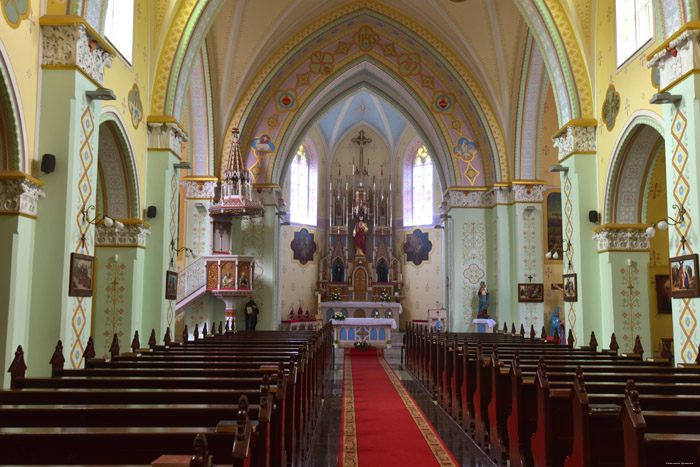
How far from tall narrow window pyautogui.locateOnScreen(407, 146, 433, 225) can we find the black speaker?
2444cm

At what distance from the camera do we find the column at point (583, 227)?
13.0 meters

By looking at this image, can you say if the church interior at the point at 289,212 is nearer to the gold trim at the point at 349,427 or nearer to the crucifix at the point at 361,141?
the gold trim at the point at 349,427

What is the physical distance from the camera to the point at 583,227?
1320cm

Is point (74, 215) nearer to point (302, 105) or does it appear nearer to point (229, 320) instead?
point (229, 320)

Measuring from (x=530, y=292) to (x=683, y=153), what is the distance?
11.1 metres

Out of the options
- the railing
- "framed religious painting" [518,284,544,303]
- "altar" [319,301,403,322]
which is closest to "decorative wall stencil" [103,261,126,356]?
the railing

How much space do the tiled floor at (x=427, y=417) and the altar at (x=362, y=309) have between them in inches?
553

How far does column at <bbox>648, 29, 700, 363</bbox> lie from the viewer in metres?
8.58

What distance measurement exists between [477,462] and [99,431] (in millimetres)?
4630

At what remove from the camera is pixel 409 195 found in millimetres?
32531

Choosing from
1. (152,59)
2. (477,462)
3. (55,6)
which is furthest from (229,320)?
(477,462)

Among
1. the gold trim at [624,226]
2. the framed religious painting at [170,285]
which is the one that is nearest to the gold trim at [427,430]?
the framed religious painting at [170,285]

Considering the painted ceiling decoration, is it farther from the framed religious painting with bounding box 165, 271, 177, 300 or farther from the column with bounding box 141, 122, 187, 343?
the framed religious painting with bounding box 165, 271, 177, 300

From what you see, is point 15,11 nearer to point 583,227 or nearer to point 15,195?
point 15,195
